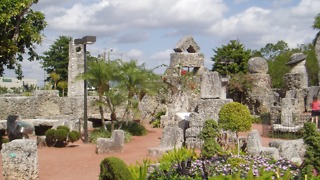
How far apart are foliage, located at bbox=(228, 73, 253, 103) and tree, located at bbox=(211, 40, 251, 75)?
1185 cm

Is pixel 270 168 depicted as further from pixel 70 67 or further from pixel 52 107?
pixel 70 67

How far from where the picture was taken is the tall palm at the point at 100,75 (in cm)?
1720

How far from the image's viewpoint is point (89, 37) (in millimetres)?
16172

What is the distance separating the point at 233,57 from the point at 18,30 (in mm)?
27029

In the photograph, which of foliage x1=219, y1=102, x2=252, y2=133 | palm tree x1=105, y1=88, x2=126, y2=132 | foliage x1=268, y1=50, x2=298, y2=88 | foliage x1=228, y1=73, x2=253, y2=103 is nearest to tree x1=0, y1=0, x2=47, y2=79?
palm tree x1=105, y1=88, x2=126, y2=132

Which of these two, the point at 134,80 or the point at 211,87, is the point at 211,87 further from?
the point at 134,80

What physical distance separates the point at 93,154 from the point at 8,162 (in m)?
4.32

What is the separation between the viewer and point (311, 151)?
7371mm

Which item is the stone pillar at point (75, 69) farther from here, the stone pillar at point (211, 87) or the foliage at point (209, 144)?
the foliage at point (209, 144)

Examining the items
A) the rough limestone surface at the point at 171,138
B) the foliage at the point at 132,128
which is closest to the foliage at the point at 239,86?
the foliage at the point at 132,128

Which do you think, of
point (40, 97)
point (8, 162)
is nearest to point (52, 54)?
point (40, 97)

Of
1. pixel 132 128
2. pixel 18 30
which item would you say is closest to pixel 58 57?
pixel 132 128

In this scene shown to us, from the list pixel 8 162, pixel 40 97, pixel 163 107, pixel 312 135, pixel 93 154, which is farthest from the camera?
pixel 163 107

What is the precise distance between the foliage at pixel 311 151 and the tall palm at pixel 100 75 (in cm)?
1062
